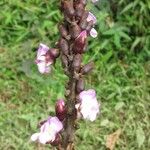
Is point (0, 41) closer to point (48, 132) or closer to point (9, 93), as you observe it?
point (9, 93)

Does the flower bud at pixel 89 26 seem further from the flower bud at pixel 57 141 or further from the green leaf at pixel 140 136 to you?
the green leaf at pixel 140 136

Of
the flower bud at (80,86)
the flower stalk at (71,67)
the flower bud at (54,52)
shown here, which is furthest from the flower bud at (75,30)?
the flower bud at (80,86)

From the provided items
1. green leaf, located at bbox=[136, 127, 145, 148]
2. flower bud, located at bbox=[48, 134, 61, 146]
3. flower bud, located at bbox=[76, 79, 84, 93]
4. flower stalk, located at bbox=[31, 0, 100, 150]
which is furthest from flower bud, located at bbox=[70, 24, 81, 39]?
green leaf, located at bbox=[136, 127, 145, 148]

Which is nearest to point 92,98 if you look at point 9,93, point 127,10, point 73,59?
point 73,59

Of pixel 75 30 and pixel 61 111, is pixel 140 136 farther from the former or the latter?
pixel 75 30

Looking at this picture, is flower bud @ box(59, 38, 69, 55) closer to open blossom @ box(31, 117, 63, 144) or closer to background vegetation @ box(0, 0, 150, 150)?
open blossom @ box(31, 117, 63, 144)
